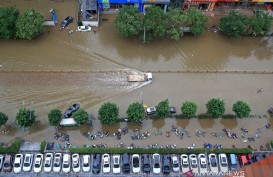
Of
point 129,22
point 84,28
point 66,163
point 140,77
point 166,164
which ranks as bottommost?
point 166,164

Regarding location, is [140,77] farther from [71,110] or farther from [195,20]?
[195,20]

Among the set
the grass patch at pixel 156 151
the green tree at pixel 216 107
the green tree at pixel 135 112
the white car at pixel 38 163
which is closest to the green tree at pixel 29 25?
the white car at pixel 38 163

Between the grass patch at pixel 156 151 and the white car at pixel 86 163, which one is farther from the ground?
the grass patch at pixel 156 151

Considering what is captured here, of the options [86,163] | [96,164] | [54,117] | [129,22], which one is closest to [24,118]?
[54,117]

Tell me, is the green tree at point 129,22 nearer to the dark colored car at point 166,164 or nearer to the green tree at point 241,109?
the green tree at point 241,109

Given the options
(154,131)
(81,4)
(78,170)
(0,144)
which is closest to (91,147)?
(78,170)

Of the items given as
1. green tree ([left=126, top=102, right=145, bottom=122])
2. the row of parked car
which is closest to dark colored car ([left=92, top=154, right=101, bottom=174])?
the row of parked car
